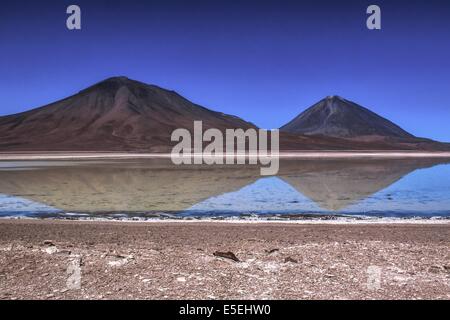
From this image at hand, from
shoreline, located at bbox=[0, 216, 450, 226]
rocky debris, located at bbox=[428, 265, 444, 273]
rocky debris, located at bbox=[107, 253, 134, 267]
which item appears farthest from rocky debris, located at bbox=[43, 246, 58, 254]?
rocky debris, located at bbox=[428, 265, 444, 273]

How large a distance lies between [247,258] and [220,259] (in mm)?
419

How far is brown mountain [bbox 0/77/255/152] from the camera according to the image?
107 metres

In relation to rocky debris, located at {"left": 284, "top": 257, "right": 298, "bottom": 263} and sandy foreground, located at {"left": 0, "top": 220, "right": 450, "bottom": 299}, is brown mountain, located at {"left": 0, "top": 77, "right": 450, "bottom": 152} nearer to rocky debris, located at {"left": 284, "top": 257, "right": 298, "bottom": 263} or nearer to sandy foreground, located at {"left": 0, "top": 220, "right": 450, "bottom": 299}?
sandy foreground, located at {"left": 0, "top": 220, "right": 450, "bottom": 299}

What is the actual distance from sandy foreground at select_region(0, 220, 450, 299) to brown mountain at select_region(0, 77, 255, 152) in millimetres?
85805

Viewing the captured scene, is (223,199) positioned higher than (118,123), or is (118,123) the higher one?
(118,123)

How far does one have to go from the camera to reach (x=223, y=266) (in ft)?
19.4

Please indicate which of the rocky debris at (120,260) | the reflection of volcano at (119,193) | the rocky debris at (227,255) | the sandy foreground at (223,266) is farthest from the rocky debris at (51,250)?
the reflection of volcano at (119,193)

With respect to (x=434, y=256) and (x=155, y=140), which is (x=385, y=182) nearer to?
(x=434, y=256)

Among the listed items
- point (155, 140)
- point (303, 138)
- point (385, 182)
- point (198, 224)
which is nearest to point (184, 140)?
point (155, 140)

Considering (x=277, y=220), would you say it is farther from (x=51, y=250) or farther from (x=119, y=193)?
(x=119, y=193)

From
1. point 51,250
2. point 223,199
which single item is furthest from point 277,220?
point 51,250

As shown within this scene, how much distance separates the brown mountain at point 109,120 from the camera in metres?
107

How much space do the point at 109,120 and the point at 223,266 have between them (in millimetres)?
131229

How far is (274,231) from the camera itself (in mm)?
9078
